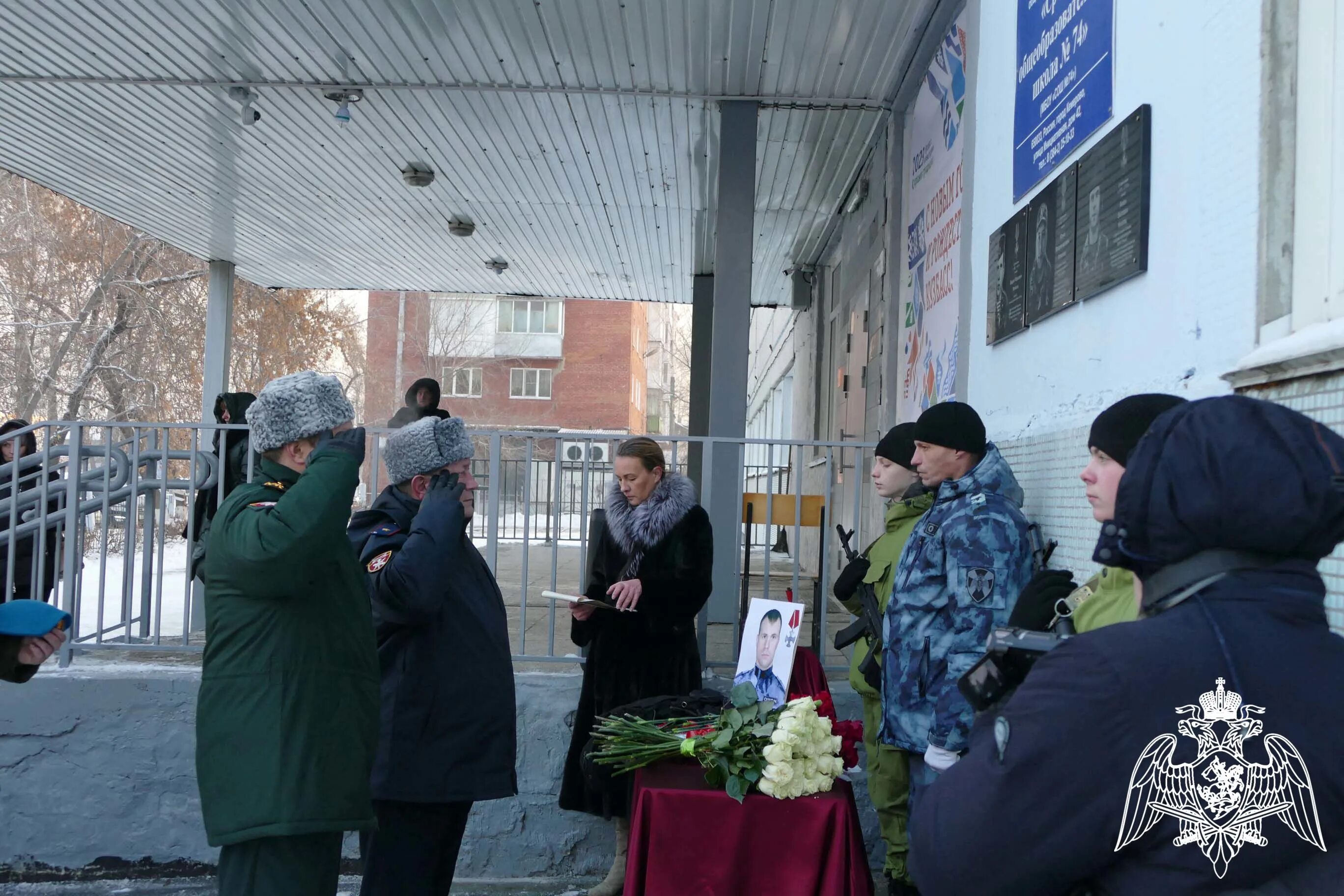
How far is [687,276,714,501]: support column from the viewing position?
36.5 ft

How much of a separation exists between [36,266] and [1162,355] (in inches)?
845

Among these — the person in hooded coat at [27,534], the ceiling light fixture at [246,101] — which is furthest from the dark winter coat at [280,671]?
the ceiling light fixture at [246,101]

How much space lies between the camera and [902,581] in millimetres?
3211

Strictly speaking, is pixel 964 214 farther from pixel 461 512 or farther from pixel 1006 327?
pixel 461 512

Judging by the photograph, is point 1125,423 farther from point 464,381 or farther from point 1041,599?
point 464,381

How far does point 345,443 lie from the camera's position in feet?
8.77

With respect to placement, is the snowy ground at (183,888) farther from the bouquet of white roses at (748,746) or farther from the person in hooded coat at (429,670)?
the bouquet of white roses at (748,746)

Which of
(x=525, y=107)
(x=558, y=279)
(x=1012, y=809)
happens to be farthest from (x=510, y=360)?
(x=1012, y=809)

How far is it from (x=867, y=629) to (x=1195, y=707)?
262cm

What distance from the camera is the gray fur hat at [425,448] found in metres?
3.20

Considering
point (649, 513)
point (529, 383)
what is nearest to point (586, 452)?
point (649, 513)

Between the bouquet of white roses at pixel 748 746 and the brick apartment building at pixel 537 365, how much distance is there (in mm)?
36003

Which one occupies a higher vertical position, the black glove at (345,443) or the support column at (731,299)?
the support column at (731,299)

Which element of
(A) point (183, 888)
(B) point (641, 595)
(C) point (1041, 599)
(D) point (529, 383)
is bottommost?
(A) point (183, 888)
